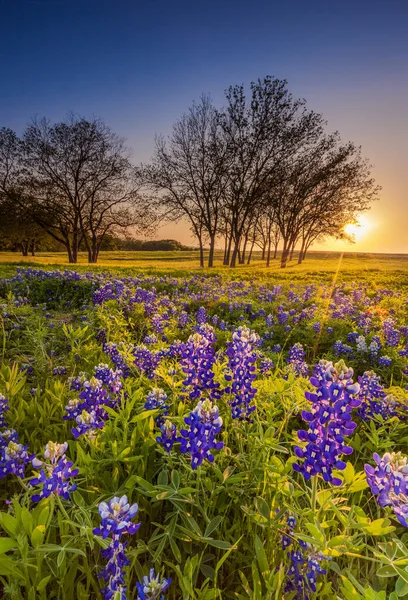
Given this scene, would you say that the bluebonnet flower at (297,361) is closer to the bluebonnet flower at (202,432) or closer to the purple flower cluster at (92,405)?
the purple flower cluster at (92,405)

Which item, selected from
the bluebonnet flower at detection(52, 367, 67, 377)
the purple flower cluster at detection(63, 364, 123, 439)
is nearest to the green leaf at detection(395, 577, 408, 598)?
the purple flower cluster at detection(63, 364, 123, 439)

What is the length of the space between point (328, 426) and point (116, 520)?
977mm

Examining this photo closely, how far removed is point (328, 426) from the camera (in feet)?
5.35

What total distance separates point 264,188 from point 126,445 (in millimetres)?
33977

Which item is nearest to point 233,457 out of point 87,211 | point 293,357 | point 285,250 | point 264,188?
point 293,357

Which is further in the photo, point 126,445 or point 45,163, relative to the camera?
point 45,163

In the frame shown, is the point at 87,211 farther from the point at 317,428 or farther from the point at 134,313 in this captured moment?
the point at 317,428

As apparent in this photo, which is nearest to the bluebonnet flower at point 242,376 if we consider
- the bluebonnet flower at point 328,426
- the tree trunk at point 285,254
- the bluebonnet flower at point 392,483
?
the bluebonnet flower at point 328,426

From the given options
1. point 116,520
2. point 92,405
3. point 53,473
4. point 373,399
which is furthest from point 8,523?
point 373,399

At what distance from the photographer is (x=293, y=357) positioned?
461 centimetres

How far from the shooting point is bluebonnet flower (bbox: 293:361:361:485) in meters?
1.59

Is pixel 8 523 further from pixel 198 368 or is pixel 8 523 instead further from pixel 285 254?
pixel 285 254

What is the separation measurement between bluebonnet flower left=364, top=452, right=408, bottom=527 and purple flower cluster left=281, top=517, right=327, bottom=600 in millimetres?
439

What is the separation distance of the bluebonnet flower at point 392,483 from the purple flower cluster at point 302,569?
1.44 feet
